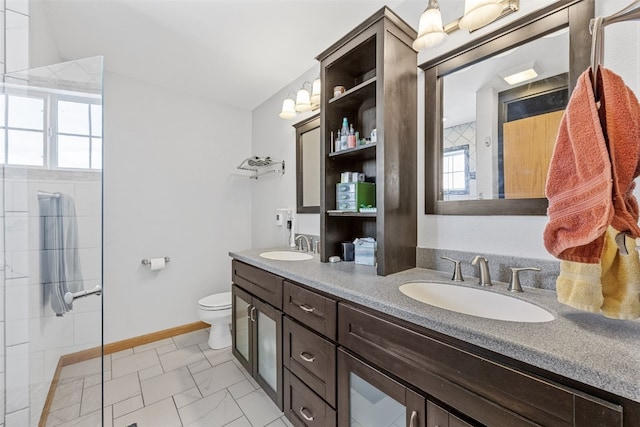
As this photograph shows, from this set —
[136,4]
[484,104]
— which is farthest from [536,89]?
[136,4]

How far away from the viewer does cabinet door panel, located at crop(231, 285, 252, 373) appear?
1.83 metres

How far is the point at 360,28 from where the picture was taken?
1.38 metres

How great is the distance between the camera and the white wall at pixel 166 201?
7.50ft

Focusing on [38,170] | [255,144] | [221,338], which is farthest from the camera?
[255,144]

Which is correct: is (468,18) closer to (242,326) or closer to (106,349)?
(242,326)

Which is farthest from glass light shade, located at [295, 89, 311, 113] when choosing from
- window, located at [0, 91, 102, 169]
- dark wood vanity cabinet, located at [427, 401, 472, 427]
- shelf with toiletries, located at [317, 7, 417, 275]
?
dark wood vanity cabinet, located at [427, 401, 472, 427]

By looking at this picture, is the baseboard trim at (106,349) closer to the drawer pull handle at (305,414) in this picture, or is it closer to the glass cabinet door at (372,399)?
the drawer pull handle at (305,414)

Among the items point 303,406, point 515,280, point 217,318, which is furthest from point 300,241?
point 515,280

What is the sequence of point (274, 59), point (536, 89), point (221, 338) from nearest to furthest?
1. point (536, 89)
2. point (274, 59)
3. point (221, 338)

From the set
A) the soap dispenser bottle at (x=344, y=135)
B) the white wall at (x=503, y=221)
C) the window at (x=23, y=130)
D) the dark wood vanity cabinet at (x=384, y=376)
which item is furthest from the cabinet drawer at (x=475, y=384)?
the window at (x=23, y=130)

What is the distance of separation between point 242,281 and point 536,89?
197 centimetres

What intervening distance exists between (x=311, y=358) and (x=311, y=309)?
0.78ft

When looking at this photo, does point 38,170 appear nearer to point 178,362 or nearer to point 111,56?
point 111,56

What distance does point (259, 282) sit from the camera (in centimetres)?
168
